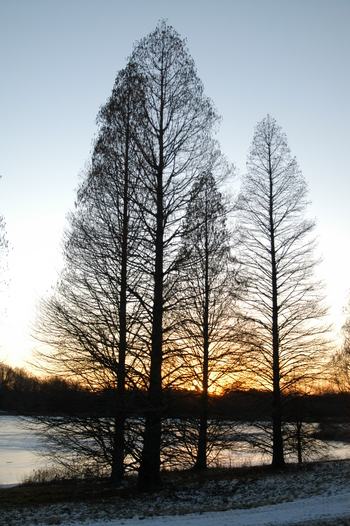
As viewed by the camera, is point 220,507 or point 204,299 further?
point 204,299

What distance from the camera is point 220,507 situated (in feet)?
35.1

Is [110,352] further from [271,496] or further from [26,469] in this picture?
[26,469]

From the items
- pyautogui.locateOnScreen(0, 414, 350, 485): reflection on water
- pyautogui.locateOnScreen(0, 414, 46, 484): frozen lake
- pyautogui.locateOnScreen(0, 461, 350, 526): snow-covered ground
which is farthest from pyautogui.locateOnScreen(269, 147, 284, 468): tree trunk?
pyautogui.locateOnScreen(0, 414, 46, 484): frozen lake

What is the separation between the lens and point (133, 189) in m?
12.7

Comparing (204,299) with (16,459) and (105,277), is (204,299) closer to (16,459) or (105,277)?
(105,277)

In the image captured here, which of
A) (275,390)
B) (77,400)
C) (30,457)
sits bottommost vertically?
(30,457)

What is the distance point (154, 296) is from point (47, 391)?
363cm

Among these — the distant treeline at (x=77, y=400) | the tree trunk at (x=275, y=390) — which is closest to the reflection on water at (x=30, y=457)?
the tree trunk at (x=275, y=390)

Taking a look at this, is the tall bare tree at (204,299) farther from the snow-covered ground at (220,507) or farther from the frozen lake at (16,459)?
the frozen lake at (16,459)

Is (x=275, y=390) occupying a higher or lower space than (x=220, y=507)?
higher

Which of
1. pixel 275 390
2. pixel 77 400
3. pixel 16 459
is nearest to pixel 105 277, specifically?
pixel 77 400

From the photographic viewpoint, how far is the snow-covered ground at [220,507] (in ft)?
29.0

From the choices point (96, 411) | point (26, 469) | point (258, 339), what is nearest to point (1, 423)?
point (26, 469)

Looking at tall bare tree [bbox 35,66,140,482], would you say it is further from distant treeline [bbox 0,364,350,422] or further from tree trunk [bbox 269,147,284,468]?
tree trunk [bbox 269,147,284,468]
